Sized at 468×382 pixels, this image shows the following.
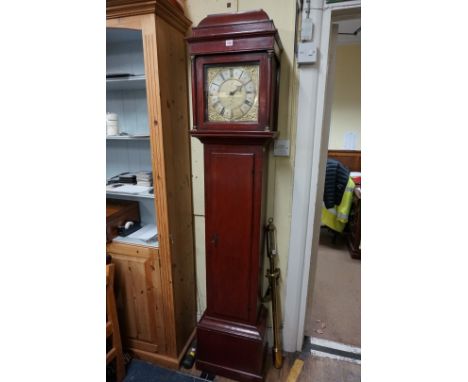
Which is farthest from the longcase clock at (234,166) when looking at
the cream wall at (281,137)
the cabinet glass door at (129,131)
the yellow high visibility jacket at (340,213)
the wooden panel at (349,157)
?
the wooden panel at (349,157)

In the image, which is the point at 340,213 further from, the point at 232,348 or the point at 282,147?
the point at 232,348

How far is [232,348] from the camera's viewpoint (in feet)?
4.82

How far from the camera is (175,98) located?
4.50ft

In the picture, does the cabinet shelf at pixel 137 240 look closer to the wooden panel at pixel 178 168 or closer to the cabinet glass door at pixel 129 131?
the cabinet glass door at pixel 129 131

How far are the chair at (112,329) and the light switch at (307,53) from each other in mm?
1514

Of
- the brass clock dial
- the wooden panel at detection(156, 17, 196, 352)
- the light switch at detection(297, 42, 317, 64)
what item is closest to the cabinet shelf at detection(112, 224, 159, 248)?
the wooden panel at detection(156, 17, 196, 352)

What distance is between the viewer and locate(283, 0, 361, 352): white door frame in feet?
4.18

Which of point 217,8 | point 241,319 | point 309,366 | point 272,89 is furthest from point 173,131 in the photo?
point 309,366

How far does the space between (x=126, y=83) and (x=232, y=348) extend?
167 centimetres

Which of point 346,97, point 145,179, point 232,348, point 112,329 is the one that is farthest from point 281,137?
point 346,97

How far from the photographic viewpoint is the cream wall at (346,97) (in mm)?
3577

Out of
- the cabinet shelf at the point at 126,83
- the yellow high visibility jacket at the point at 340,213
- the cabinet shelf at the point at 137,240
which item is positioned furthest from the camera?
the yellow high visibility jacket at the point at 340,213

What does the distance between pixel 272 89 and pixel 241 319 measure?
Answer: 49.0 inches

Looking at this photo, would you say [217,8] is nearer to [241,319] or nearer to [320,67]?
[320,67]
